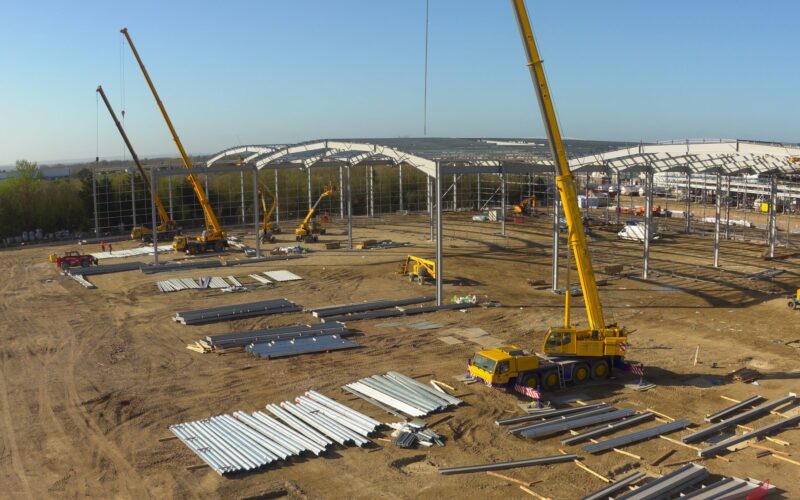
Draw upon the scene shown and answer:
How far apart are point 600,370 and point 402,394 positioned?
16.2ft

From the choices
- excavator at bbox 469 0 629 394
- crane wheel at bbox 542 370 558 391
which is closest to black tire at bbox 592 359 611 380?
excavator at bbox 469 0 629 394

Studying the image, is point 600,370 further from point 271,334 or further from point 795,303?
point 795,303

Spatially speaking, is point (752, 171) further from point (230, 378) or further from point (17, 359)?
point (17, 359)

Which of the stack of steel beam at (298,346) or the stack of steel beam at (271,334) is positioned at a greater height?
the stack of steel beam at (271,334)

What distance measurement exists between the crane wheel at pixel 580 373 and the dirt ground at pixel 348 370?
38cm

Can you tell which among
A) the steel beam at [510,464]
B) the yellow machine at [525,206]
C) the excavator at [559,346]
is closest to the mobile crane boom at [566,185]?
the excavator at [559,346]

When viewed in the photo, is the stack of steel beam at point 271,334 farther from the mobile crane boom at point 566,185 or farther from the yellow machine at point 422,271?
the yellow machine at point 422,271

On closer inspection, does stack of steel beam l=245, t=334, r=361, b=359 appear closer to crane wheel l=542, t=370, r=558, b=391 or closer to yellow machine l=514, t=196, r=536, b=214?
crane wheel l=542, t=370, r=558, b=391

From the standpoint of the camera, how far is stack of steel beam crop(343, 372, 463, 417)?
50.8 feet

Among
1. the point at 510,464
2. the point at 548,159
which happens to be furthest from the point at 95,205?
the point at 510,464

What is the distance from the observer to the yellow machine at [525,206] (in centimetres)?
5341

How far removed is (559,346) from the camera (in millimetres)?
17234

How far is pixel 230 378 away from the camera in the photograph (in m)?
17.8

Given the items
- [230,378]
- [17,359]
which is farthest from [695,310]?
[17,359]
